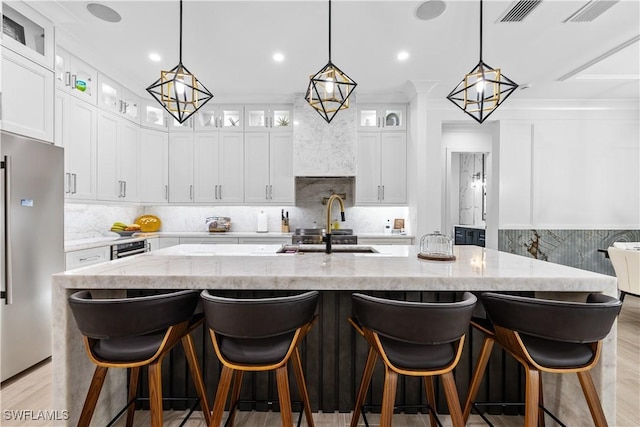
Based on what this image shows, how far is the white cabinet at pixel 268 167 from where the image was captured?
4.64 metres

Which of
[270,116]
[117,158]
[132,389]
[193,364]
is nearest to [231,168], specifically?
[270,116]

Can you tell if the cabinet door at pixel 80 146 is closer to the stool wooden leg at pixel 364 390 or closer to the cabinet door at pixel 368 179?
the cabinet door at pixel 368 179

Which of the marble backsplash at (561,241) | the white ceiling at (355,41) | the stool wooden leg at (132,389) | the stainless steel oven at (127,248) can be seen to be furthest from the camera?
the marble backsplash at (561,241)

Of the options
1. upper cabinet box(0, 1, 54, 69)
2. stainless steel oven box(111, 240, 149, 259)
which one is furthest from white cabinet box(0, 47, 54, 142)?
stainless steel oven box(111, 240, 149, 259)

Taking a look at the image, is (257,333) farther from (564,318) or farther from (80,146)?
(80,146)

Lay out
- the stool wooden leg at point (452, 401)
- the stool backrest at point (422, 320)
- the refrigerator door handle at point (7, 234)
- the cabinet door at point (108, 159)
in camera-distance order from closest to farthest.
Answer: the stool backrest at point (422, 320)
the stool wooden leg at point (452, 401)
the refrigerator door handle at point (7, 234)
the cabinet door at point (108, 159)

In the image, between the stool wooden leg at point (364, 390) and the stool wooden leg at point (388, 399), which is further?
the stool wooden leg at point (364, 390)

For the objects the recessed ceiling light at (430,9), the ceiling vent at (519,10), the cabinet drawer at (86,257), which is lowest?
the cabinet drawer at (86,257)

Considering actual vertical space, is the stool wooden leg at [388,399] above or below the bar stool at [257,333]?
below

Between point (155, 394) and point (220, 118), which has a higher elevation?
point (220, 118)

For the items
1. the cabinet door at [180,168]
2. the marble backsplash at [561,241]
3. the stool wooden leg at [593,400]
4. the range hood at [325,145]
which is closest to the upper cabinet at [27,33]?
the cabinet door at [180,168]

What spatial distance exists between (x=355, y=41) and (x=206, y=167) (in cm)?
271

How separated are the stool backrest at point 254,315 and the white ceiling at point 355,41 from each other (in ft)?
7.66

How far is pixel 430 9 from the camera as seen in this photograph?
101 inches
